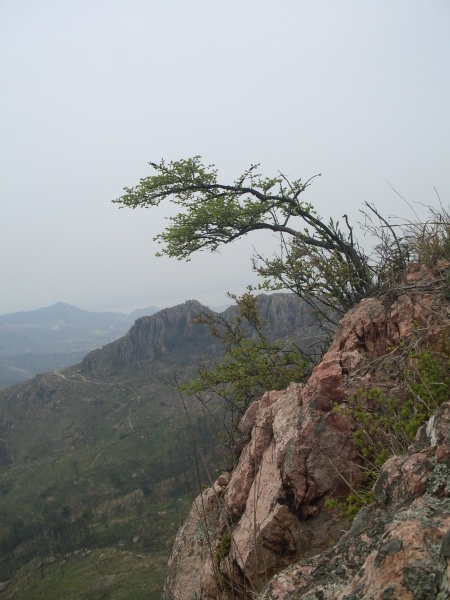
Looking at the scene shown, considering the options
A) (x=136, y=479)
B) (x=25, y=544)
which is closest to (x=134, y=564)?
(x=136, y=479)

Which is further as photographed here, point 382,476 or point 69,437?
point 69,437

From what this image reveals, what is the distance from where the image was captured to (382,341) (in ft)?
23.3

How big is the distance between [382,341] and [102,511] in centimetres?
10181

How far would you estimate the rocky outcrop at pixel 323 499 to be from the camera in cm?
263

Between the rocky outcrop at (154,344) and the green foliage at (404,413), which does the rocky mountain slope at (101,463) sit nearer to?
the rocky outcrop at (154,344)

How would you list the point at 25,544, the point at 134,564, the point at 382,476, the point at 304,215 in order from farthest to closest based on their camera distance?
the point at 25,544 → the point at 134,564 → the point at 304,215 → the point at 382,476

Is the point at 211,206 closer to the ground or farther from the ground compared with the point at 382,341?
farther from the ground

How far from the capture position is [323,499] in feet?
17.2

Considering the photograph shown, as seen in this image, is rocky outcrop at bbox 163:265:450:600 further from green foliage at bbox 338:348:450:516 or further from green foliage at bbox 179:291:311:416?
green foliage at bbox 179:291:311:416

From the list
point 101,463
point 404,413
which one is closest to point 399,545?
point 404,413

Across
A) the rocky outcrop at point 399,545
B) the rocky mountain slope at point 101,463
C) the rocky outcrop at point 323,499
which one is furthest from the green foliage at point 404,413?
the rocky mountain slope at point 101,463

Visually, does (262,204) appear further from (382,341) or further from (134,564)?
(134,564)

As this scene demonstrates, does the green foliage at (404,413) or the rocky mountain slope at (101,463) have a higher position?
the green foliage at (404,413)

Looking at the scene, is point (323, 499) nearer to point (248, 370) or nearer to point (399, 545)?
point (399, 545)
